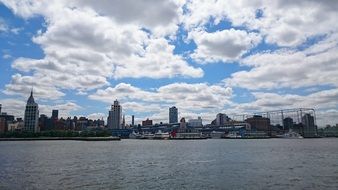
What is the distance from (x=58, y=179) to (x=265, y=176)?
30378 mm

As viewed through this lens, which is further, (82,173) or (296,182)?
(82,173)

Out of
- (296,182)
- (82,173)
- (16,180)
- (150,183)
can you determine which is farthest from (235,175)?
(16,180)

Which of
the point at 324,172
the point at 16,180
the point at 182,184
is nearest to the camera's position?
the point at 182,184

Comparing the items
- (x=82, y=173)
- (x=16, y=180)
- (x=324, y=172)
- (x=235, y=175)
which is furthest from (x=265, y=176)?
(x=16, y=180)

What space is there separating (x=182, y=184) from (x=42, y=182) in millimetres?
19096

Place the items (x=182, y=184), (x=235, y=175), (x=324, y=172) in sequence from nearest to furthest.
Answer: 1. (x=182, y=184)
2. (x=235, y=175)
3. (x=324, y=172)

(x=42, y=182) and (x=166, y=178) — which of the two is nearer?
(x=42, y=182)

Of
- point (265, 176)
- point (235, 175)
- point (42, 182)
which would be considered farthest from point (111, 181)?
point (265, 176)

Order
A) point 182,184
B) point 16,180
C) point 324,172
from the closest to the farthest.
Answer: point 182,184
point 16,180
point 324,172

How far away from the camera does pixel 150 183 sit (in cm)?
4556

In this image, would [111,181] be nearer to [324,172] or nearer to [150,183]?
[150,183]

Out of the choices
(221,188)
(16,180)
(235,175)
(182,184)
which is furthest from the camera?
(235,175)

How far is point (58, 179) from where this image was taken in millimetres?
49594

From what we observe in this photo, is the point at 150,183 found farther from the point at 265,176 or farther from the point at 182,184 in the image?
the point at 265,176
